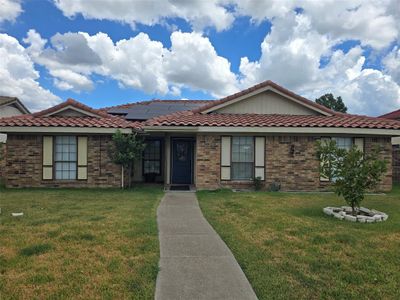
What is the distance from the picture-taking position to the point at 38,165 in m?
12.2

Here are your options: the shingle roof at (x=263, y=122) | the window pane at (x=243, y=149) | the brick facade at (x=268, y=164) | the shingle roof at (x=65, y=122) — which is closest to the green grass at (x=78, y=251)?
the brick facade at (x=268, y=164)

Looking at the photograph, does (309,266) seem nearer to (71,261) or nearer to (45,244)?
(71,261)

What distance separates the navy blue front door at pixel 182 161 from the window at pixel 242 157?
280cm

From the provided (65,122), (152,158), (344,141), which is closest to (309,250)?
(344,141)

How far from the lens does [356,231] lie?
6.16m

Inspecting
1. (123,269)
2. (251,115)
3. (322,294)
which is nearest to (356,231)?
(322,294)

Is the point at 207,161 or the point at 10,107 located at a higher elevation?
the point at 10,107

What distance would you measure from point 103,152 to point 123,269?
29.0ft

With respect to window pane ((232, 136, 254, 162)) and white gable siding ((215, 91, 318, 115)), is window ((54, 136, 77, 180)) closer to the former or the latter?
window pane ((232, 136, 254, 162))

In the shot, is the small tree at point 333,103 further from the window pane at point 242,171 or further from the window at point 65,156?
the window at point 65,156

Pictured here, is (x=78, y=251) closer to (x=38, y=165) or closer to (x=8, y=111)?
(x=38, y=165)

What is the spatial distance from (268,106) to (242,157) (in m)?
3.25

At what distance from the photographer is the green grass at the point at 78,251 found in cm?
362

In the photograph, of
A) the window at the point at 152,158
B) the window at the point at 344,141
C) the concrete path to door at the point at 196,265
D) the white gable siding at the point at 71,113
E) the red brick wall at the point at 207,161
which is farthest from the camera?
the window at the point at 152,158
